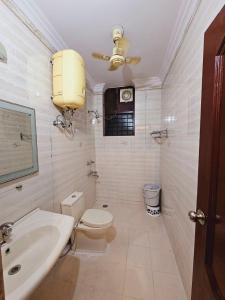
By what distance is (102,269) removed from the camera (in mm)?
1549

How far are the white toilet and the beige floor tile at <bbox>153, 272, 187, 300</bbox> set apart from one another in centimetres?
67

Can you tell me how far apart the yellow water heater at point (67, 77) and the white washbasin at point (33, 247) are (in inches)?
44.4

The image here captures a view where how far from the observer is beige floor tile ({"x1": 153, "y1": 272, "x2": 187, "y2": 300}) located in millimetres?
1276

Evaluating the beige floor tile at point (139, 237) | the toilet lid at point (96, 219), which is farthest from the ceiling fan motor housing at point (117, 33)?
the beige floor tile at point (139, 237)

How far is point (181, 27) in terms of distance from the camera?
137 centimetres

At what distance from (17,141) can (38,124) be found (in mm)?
297

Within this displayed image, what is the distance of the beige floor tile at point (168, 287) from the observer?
1276 millimetres

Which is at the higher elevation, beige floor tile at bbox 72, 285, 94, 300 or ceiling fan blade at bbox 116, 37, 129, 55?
ceiling fan blade at bbox 116, 37, 129, 55

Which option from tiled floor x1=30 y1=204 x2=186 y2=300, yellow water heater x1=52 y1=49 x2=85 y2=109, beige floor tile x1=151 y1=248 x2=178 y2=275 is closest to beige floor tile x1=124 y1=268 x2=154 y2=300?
tiled floor x1=30 y1=204 x2=186 y2=300

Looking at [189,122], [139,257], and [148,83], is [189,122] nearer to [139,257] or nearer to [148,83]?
[139,257]

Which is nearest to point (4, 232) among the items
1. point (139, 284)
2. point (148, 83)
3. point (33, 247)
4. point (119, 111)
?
point (33, 247)

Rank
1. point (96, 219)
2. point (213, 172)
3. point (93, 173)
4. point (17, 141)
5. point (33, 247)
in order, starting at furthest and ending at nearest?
point (93, 173) < point (96, 219) < point (17, 141) < point (33, 247) < point (213, 172)

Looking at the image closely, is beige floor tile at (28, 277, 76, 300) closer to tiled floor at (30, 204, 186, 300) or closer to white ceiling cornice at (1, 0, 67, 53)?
tiled floor at (30, 204, 186, 300)

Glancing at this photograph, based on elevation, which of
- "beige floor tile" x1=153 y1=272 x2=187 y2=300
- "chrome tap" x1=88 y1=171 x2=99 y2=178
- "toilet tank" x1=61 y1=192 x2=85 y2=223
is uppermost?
"chrome tap" x1=88 y1=171 x2=99 y2=178
